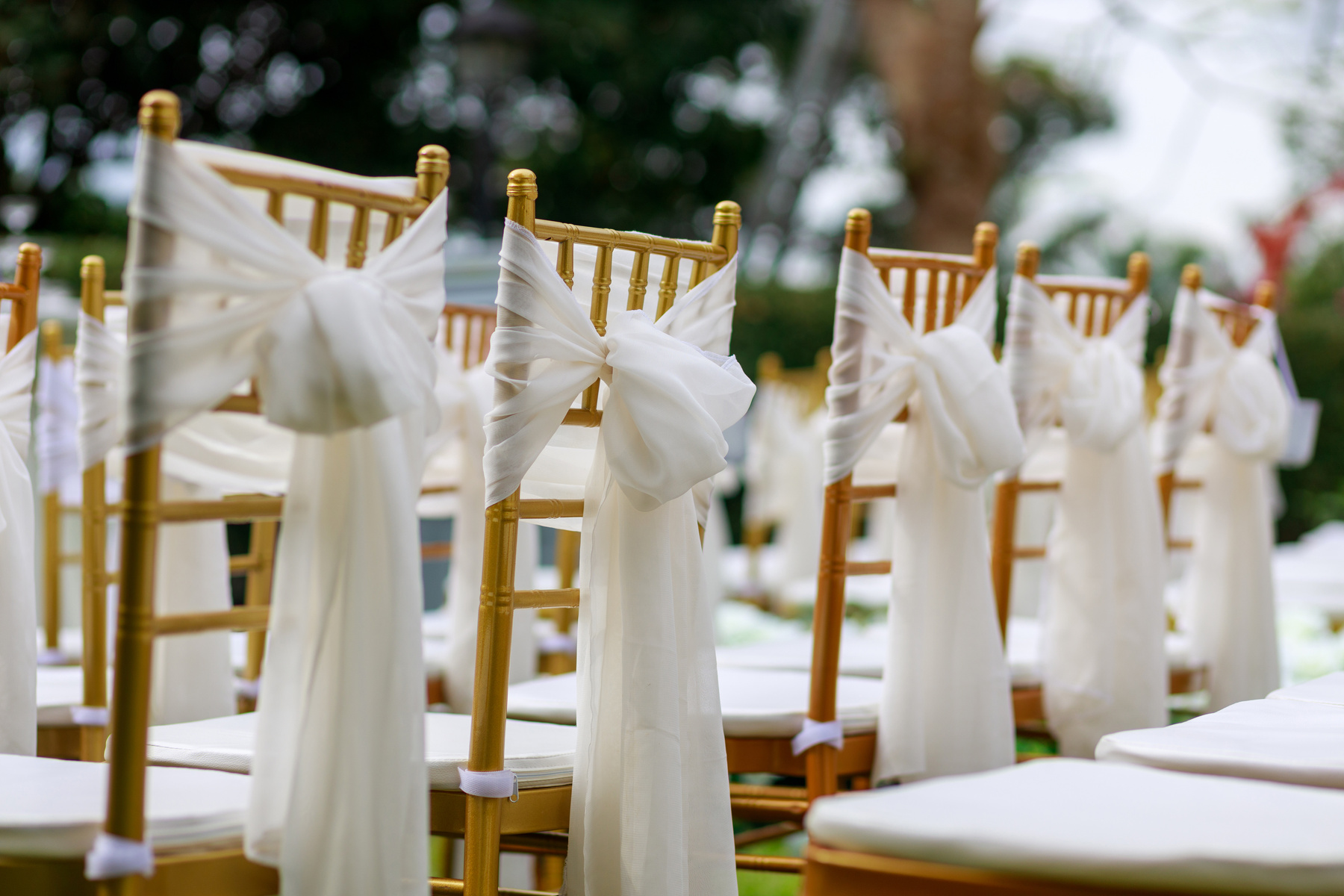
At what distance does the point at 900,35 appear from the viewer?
733 cm

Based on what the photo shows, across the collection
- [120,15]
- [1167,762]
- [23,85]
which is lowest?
[1167,762]

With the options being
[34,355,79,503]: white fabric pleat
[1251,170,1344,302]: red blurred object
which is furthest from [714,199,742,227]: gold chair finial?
[1251,170,1344,302]: red blurred object

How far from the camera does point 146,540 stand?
1.25m

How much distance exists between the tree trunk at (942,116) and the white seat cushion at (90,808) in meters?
6.12

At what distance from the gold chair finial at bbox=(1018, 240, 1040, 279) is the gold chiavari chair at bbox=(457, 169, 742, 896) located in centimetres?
86

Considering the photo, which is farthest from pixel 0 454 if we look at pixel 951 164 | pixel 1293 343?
pixel 1293 343

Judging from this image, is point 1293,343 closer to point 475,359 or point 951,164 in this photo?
point 951,164

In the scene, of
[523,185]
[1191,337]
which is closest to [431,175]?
[523,185]

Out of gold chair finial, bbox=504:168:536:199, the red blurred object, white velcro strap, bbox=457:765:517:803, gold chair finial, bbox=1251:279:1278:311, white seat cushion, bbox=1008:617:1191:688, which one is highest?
the red blurred object

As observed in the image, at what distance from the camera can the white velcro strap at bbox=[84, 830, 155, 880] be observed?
1.21m

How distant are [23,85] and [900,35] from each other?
214 inches

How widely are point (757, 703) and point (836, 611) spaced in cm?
20

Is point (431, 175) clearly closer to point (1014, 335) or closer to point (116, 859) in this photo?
point (116, 859)

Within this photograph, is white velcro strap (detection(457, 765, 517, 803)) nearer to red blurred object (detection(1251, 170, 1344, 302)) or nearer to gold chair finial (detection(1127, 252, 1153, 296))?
gold chair finial (detection(1127, 252, 1153, 296))
